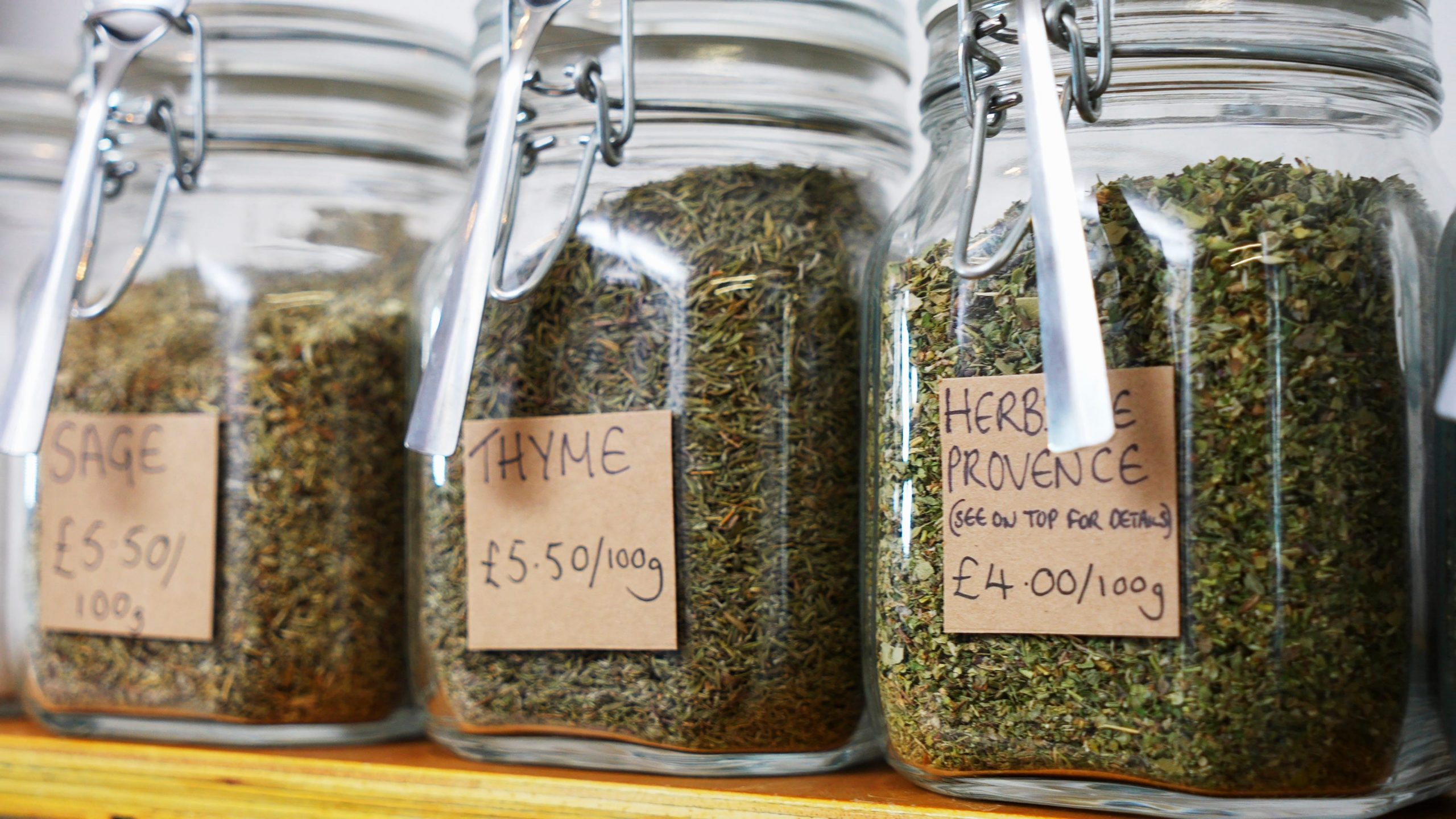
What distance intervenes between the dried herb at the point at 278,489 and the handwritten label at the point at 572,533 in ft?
0.37

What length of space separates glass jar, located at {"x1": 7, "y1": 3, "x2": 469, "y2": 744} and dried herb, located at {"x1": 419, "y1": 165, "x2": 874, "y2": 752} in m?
0.12

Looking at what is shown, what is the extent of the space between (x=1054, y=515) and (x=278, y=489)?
426 millimetres

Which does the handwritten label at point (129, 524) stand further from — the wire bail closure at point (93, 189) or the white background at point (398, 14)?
the white background at point (398, 14)

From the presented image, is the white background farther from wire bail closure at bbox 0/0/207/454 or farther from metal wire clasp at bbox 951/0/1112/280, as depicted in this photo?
metal wire clasp at bbox 951/0/1112/280

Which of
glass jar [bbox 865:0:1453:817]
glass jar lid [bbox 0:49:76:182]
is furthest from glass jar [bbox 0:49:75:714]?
glass jar [bbox 865:0:1453:817]

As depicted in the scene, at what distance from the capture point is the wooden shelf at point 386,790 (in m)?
0.53

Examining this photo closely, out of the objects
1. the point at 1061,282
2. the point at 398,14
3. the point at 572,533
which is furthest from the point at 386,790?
the point at 398,14

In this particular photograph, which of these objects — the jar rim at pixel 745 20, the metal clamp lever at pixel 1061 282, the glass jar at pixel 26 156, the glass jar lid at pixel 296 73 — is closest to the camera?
the metal clamp lever at pixel 1061 282

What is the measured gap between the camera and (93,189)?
721 mm

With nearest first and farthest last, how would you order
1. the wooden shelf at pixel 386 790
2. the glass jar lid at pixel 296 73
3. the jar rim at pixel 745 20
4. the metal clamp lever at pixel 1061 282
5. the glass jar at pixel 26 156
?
1. the metal clamp lever at pixel 1061 282
2. the wooden shelf at pixel 386 790
3. the jar rim at pixel 745 20
4. the glass jar lid at pixel 296 73
5. the glass jar at pixel 26 156

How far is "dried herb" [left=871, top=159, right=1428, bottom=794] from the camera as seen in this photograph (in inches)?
18.3

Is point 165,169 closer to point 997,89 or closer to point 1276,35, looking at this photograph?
point 997,89

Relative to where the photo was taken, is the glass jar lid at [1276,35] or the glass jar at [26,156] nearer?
the glass jar lid at [1276,35]

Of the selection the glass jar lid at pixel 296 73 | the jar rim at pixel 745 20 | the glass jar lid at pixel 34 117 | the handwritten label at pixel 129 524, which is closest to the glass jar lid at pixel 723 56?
the jar rim at pixel 745 20
